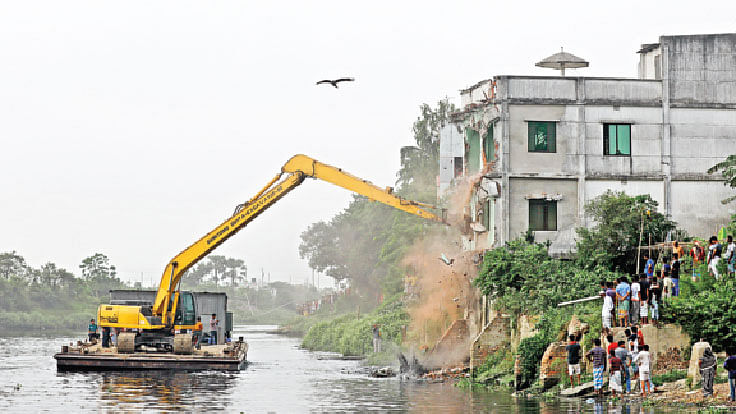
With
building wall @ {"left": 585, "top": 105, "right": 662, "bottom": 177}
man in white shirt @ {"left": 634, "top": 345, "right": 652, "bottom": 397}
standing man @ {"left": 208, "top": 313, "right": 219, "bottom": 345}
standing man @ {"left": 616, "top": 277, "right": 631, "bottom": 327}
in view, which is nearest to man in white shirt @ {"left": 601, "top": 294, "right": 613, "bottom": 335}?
standing man @ {"left": 616, "top": 277, "right": 631, "bottom": 327}

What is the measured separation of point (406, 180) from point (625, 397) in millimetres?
63565

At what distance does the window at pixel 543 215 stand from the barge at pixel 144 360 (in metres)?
13.4

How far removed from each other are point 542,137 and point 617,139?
3196 millimetres

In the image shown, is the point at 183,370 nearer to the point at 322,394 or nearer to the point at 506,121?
the point at 322,394

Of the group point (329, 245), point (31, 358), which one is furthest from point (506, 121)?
point (329, 245)

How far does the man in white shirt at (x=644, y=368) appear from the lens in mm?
29547

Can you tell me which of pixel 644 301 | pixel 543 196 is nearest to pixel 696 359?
pixel 644 301

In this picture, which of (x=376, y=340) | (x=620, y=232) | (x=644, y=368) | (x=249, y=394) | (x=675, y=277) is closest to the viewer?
(x=644, y=368)

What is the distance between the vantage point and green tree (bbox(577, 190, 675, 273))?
4238 centimetres

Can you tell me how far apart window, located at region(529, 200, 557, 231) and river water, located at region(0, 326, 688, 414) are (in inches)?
347

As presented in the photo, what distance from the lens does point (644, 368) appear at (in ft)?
96.9

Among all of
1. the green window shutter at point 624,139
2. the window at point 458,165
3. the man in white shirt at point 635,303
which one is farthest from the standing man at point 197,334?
the man in white shirt at point 635,303

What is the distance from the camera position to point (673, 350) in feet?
102

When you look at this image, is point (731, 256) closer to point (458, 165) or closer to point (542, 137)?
point (542, 137)
